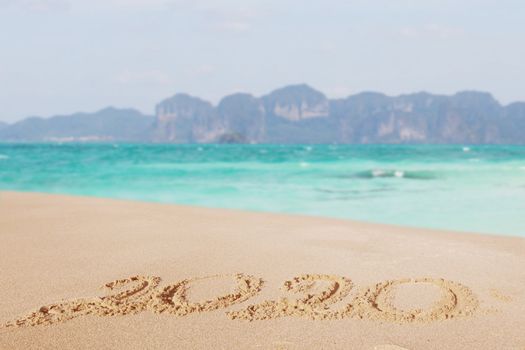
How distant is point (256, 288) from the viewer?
323cm

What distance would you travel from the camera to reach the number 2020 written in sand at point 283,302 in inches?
109

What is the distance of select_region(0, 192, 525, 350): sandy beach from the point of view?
2.48 m

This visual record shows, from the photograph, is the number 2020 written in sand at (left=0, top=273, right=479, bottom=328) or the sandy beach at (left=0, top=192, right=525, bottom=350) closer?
the sandy beach at (left=0, top=192, right=525, bottom=350)

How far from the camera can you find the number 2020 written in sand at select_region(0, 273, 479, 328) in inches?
109

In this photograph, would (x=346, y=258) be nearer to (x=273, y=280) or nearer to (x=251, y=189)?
(x=273, y=280)

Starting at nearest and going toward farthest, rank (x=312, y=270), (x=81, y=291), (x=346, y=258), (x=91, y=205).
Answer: (x=81, y=291), (x=312, y=270), (x=346, y=258), (x=91, y=205)

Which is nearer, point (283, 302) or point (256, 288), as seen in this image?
point (283, 302)

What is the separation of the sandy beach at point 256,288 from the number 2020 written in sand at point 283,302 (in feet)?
0.04

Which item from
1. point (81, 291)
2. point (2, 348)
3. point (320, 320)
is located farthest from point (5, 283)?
point (320, 320)

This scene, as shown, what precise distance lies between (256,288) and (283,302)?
0.99ft

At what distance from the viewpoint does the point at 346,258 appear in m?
3.95

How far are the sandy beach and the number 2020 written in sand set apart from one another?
1 centimetres

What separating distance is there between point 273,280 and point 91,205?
464 centimetres

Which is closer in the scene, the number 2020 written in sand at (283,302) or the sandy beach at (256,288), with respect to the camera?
the sandy beach at (256,288)
